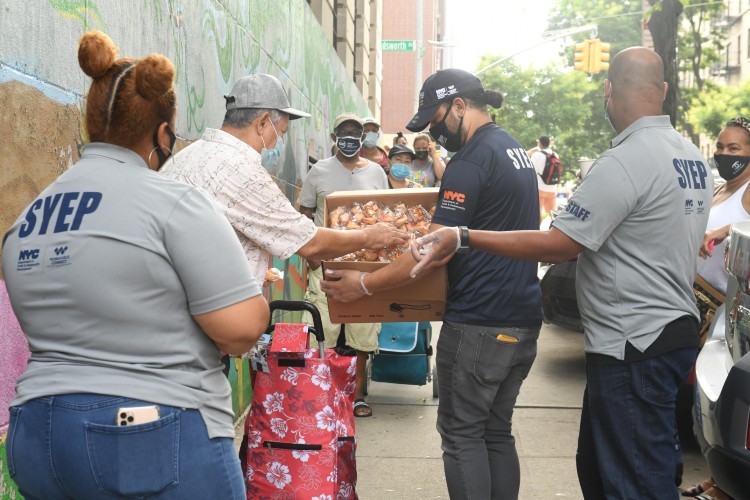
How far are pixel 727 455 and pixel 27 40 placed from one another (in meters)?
3.20

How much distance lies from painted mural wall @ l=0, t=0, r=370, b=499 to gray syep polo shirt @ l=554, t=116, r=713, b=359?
1978mm

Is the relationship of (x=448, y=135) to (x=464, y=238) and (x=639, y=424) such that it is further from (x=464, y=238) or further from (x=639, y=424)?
(x=639, y=424)

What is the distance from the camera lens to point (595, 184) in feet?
11.4

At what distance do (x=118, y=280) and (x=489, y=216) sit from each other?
2176mm

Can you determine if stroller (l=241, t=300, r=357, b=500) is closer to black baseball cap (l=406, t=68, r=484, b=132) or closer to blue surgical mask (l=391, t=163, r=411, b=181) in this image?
black baseball cap (l=406, t=68, r=484, b=132)

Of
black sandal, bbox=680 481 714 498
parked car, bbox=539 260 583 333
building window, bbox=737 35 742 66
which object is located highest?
building window, bbox=737 35 742 66

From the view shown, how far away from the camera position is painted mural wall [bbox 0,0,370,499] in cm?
330

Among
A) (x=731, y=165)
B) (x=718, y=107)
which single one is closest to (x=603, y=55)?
(x=718, y=107)

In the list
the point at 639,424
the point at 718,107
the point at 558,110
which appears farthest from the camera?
the point at 558,110

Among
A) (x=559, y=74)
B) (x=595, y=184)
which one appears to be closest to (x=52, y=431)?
(x=595, y=184)

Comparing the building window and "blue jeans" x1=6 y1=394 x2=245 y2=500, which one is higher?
the building window

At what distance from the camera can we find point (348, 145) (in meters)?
7.77

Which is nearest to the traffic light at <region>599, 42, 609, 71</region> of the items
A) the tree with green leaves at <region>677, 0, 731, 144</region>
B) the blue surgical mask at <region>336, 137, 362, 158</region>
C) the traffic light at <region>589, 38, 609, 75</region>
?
the traffic light at <region>589, 38, 609, 75</region>

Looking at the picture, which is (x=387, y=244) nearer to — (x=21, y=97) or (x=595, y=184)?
(x=595, y=184)
